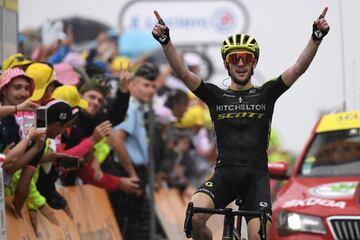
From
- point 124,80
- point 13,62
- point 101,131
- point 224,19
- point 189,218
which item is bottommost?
point 189,218

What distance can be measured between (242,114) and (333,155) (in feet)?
10.8

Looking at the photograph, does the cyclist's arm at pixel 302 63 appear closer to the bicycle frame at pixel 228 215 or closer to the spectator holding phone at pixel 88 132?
the bicycle frame at pixel 228 215

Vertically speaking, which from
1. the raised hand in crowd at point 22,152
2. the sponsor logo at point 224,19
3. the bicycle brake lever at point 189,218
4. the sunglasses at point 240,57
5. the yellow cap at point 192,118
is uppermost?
the sponsor logo at point 224,19

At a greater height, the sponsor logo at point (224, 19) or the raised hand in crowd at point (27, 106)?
the sponsor logo at point (224, 19)

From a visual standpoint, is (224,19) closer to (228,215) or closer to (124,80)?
(124,80)

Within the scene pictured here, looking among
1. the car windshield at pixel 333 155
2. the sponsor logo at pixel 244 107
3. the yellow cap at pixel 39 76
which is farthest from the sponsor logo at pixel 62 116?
the car windshield at pixel 333 155

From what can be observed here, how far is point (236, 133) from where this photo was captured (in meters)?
9.96

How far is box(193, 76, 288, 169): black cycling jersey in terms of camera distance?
9.94 meters

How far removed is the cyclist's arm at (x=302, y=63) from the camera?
9.91 m

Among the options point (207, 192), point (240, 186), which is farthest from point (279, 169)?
point (207, 192)

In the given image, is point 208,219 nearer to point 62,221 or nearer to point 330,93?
point 62,221

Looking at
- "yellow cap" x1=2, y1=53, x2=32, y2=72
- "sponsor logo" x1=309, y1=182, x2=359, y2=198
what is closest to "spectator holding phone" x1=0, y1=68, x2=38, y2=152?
"yellow cap" x1=2, y1=53, x2=32, y2=72

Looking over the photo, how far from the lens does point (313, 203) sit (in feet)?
38.8

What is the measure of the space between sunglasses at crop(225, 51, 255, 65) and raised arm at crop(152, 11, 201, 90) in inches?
13.1
